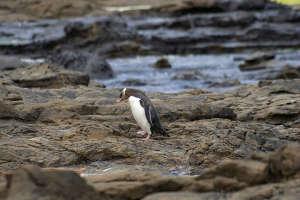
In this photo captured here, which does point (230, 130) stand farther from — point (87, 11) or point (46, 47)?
point (87, 11)

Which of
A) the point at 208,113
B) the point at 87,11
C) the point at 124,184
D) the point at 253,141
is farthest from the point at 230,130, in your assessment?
the point at 87,11

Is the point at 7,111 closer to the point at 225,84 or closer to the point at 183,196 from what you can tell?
the point at 183,196

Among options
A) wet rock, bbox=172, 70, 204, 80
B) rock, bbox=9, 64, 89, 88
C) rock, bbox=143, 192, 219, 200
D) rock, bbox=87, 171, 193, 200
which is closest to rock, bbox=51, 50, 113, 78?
wet rock, bbox=172, 70, 204, 80

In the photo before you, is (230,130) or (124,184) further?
(230,130)

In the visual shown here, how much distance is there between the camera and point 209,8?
49.3 meters

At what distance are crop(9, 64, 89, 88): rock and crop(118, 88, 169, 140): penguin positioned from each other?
508cm

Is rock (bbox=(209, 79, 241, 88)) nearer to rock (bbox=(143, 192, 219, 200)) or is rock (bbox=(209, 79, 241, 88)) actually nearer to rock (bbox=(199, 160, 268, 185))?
rock (bbox=(199, 160, 268, 185))

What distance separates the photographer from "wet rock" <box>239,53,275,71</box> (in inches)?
984

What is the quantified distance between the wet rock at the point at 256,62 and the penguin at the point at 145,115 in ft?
47.9

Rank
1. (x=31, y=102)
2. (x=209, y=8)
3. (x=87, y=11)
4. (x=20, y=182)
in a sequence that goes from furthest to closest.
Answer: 1. (x=87, y=11)
2. (x=209, y=8)
3. (x=31, y=102)
4. (x=20, y=182)

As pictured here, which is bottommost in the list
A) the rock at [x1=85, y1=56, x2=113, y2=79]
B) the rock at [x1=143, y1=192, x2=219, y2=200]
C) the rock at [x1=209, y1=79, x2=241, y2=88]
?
the rock at [x1=85, y1=56, x2=113, y2=79]

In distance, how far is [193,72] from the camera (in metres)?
23.8

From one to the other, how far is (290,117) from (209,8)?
3860 centimetres

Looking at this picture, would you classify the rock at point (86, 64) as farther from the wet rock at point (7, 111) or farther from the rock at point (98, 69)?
the wet rock at point (7, 111)
